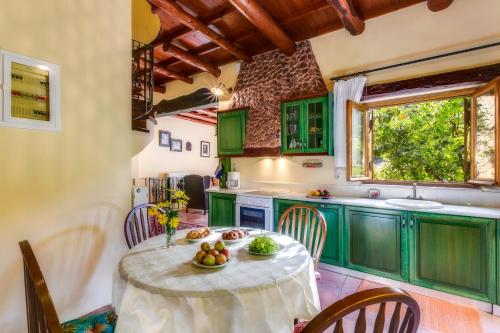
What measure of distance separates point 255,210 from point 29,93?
277 centimetres

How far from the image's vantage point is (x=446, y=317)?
90.0 inches

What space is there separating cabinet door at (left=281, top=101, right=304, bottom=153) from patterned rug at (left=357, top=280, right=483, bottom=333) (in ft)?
7.20

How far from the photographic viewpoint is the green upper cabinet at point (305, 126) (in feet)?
11.5

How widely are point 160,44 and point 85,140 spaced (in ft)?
8.71

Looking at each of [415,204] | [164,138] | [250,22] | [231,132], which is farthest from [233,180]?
[164,138]

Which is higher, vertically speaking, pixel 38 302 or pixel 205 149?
pixel 205 149

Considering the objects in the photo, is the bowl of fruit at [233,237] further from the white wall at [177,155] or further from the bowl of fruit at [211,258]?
the white wall at [177,155]

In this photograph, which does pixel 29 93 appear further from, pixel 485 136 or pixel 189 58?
pixel 485 136

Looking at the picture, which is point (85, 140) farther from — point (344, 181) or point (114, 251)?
point (344, 181)

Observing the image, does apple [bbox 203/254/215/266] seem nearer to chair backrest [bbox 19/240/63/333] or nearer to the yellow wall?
chair backrest [bbox 19/240/63/333]

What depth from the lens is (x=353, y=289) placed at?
2801mm

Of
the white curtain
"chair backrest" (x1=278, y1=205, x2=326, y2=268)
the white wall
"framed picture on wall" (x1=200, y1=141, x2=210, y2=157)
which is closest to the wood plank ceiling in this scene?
the white curtain

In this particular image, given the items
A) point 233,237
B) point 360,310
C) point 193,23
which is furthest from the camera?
point 193,23

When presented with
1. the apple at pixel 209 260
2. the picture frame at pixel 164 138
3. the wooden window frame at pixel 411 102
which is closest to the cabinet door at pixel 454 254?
the wooden window frame at pixel 411 102
